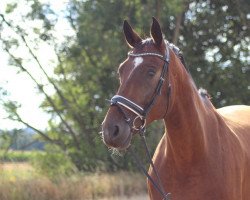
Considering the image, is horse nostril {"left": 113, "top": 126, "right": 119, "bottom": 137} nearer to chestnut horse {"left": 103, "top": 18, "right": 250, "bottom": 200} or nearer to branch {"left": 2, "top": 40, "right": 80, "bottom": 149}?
Result: chestnut horse {"left": 103, "top": 18, "right": 250, "bottom": 200}

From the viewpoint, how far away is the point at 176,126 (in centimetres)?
379

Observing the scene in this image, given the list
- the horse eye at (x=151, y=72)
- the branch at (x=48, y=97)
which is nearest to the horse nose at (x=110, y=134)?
the horse eye at (x=151, y=72)

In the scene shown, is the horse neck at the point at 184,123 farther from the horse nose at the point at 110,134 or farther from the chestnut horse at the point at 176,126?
the horse nose at the point at 110,134

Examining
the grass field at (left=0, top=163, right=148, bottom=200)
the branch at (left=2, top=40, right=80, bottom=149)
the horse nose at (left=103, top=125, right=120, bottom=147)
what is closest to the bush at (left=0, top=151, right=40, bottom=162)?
the grass field at (left=0, top=163, right=148, bottom=200)

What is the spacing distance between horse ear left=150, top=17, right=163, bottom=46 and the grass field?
5.12 m

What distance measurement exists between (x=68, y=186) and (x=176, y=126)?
5.48 meters

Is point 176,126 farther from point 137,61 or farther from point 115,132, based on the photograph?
point 115,132

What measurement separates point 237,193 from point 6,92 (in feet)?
21.5

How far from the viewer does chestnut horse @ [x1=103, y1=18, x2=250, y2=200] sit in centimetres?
328

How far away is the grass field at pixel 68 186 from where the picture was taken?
8.15 metres

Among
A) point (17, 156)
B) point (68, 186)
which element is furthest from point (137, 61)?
point (17, 156)

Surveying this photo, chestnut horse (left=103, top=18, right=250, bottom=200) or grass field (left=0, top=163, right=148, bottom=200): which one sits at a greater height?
chestnut horse (left=103, top=18, right=250, bottom=200)

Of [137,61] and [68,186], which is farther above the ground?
[137,61]

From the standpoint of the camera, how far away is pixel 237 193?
3.94 metres
